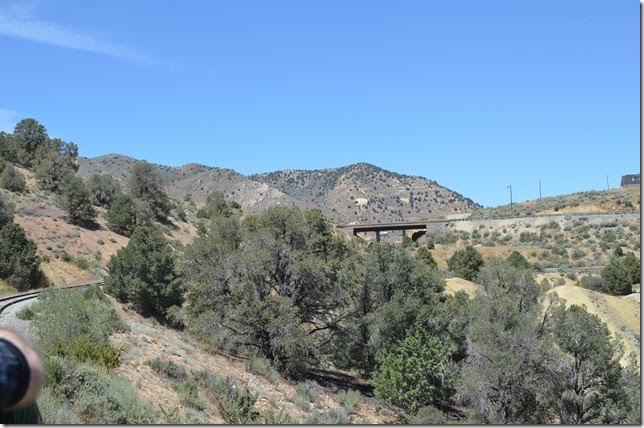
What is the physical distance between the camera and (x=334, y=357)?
31859mm

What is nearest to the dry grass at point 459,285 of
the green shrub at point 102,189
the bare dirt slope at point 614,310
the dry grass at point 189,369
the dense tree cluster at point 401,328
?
the bare dirt slope at point 614,310

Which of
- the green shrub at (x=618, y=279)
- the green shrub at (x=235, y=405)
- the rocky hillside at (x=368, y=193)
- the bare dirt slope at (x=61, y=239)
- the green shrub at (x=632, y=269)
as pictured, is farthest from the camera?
the rocky hillside at (x=368, y=193)

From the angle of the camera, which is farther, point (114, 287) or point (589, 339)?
point (114, 287)

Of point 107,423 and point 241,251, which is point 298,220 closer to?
point 241,251

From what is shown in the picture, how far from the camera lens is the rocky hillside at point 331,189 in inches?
6078

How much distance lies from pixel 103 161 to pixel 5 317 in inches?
6010

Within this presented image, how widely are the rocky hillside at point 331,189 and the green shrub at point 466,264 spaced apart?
8009 centimetres

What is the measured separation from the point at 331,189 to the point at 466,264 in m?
111

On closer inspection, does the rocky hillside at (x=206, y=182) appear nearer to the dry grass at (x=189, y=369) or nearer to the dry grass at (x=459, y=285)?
the dry grass at (x=459, y=285)

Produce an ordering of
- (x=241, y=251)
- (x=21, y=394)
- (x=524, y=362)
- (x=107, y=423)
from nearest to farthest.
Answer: (x=21, y=394), (x=107, y=423), (x=524, y=362), (x=241, y=251)

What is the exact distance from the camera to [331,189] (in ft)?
567

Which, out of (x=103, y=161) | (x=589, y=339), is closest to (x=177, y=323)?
(x=589, y=339)

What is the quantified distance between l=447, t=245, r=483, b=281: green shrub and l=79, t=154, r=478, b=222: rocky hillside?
80.1 meters

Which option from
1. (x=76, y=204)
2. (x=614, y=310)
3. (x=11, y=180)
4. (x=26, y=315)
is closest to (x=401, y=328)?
(x=26, y=315)
